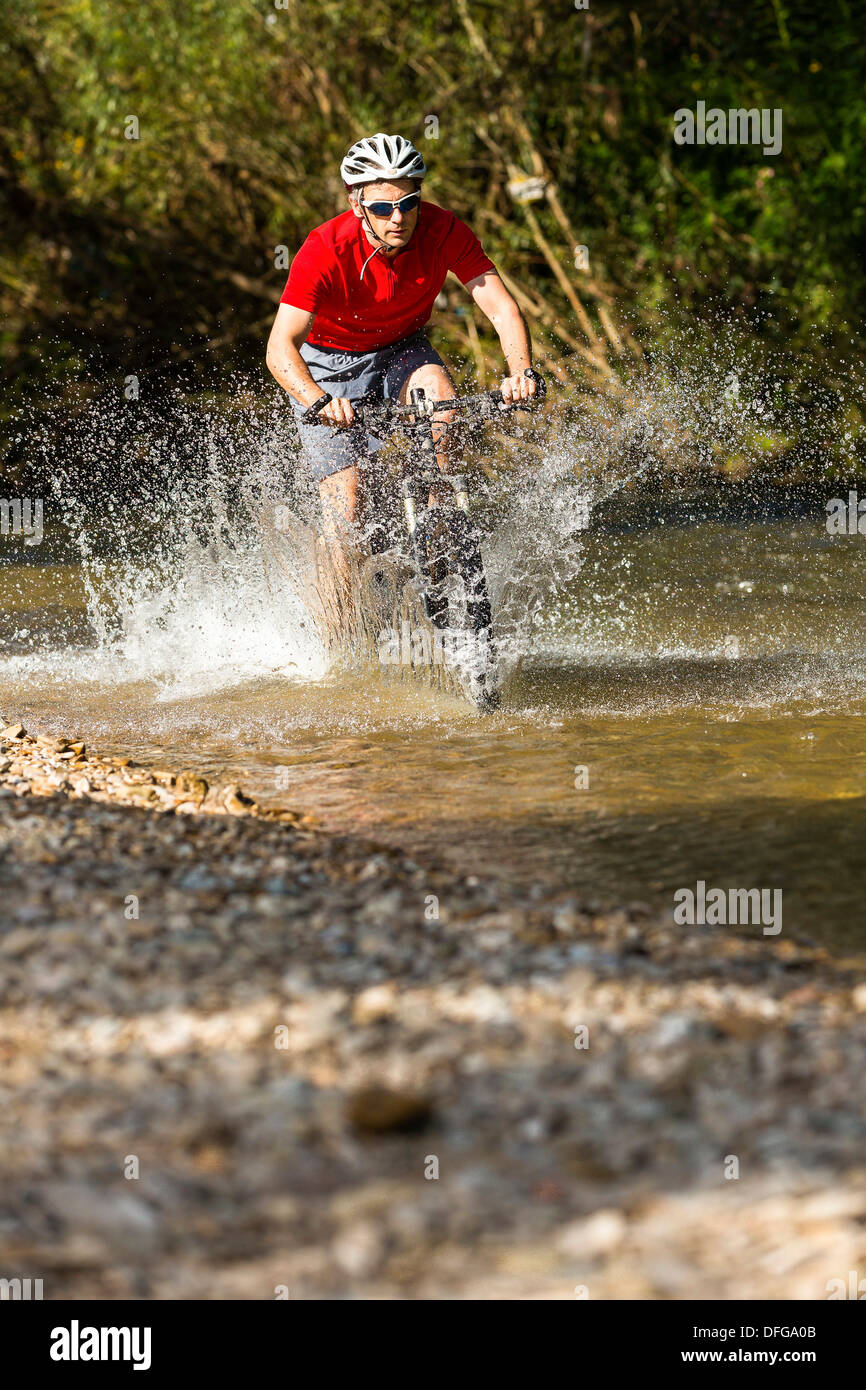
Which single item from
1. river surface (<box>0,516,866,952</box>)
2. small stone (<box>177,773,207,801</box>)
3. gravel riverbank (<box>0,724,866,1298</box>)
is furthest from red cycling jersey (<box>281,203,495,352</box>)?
gravel riverbank (<box>0,724,866,1298</box>)

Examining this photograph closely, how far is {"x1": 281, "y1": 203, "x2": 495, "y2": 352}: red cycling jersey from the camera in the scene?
639 cm

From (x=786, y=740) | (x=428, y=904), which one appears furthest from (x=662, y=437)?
(x=428, y=904)

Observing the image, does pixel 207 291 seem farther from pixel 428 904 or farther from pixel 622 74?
pixel 428 904

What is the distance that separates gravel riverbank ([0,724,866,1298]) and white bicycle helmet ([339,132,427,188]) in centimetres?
303

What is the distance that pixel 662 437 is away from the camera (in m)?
14.9

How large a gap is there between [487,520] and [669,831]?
299cm

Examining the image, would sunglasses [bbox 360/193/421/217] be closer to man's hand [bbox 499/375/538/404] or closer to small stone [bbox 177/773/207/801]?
man's hand [bbox 499/375/538/404]

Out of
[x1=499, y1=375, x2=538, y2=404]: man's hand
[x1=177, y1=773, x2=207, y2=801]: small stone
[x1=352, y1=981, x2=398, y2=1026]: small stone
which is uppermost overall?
[x1=499, y1=375, x2=538, y2=404]: man's hand

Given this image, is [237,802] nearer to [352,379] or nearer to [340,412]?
[340,412]

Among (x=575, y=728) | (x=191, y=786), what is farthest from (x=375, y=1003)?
(x=575, y=728)

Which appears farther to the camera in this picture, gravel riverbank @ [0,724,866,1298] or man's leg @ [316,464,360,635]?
man's leg @ [316,464,360,635]

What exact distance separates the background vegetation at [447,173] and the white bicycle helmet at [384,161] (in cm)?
896

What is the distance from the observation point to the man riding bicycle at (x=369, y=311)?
20.6 ft

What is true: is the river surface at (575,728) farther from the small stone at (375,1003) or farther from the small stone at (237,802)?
the small stone at (375,1003)
